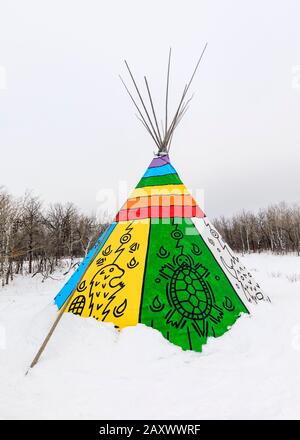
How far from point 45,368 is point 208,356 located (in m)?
1.85

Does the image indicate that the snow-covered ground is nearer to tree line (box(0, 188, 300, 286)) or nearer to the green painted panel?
the green painted panel

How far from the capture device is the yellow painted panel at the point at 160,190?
5.17 m

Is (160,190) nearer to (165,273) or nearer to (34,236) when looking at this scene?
(165,273)

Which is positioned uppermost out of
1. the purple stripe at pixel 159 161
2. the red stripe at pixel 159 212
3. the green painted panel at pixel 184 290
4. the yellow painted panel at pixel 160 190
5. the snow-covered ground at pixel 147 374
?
the purple stripe at pixel 159 161

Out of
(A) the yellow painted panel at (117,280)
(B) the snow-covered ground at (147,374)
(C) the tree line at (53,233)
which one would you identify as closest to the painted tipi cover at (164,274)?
(A) the yellow painted panel at (117,280)

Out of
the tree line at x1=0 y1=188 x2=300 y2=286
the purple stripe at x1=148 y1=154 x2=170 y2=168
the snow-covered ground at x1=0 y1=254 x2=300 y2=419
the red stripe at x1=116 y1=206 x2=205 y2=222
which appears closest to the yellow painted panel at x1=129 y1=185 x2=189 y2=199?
the red stripe at x1=116 y1=206 x2=205 y2=222

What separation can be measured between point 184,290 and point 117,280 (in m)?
1.02

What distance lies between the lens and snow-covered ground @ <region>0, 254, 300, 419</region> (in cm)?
225

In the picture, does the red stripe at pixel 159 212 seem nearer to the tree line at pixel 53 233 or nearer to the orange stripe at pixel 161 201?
the orange stripe at pixel 161 201

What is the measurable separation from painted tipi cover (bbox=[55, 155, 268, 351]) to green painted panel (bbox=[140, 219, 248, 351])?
13 millimetres

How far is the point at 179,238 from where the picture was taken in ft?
15.0

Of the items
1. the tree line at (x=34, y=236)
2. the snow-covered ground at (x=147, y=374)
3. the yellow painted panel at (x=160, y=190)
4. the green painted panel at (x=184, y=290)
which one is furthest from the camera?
the tree line at (x=34, y=236)
